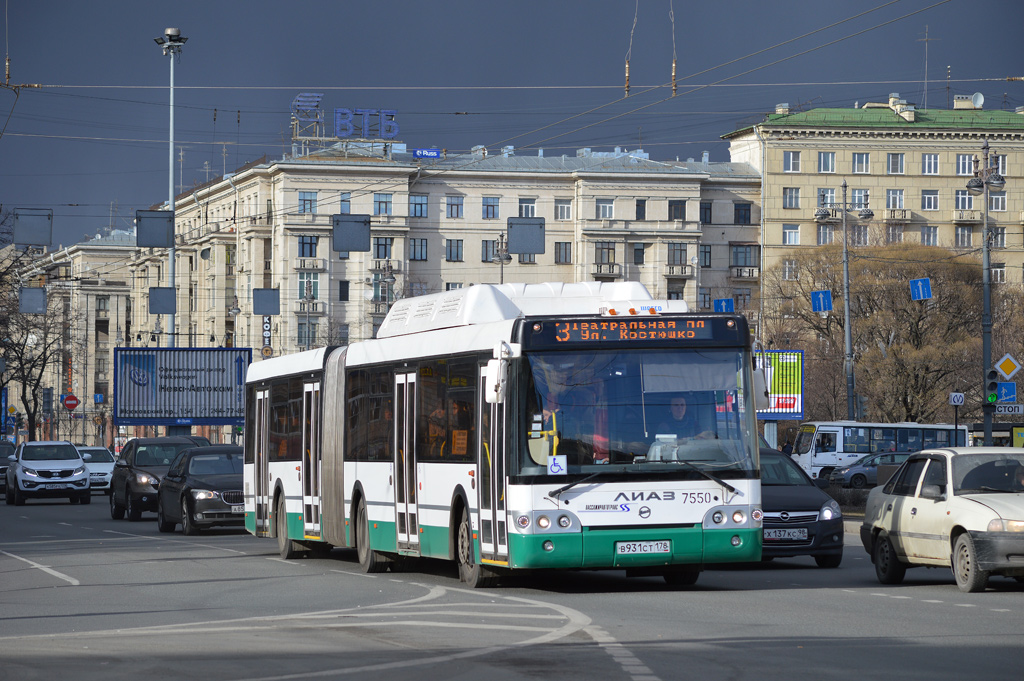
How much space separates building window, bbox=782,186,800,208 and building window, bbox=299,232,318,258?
34.0m

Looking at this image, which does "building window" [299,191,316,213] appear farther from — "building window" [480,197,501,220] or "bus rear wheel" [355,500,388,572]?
"bus rear wheel" [355,500,388,572]

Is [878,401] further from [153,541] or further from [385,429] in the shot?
[385,429]

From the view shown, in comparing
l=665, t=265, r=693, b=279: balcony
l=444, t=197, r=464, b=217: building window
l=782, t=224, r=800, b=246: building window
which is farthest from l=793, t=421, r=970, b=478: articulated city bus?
l=444, t=197, r=464, b=217: building window

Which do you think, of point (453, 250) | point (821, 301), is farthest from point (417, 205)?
point (821, 301)

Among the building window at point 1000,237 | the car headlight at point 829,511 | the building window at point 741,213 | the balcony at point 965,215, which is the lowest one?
the car headlight at point 829,511

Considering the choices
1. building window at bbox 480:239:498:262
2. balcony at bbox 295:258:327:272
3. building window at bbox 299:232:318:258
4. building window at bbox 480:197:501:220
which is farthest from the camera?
building window at bbox 480:239:498:262

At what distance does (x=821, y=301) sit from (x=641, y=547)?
50448 millimetres

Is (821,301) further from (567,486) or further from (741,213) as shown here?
(741,213)

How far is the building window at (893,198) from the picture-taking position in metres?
118

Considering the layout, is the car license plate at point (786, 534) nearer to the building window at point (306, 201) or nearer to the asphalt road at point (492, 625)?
the asphalt road at point (492, 625)

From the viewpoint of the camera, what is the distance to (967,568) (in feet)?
50.6

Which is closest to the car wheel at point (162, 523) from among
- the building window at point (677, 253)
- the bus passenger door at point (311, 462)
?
the bus passenger door at point (311, 462)

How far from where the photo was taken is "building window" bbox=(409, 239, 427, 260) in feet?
384

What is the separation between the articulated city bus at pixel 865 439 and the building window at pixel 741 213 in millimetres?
49430
